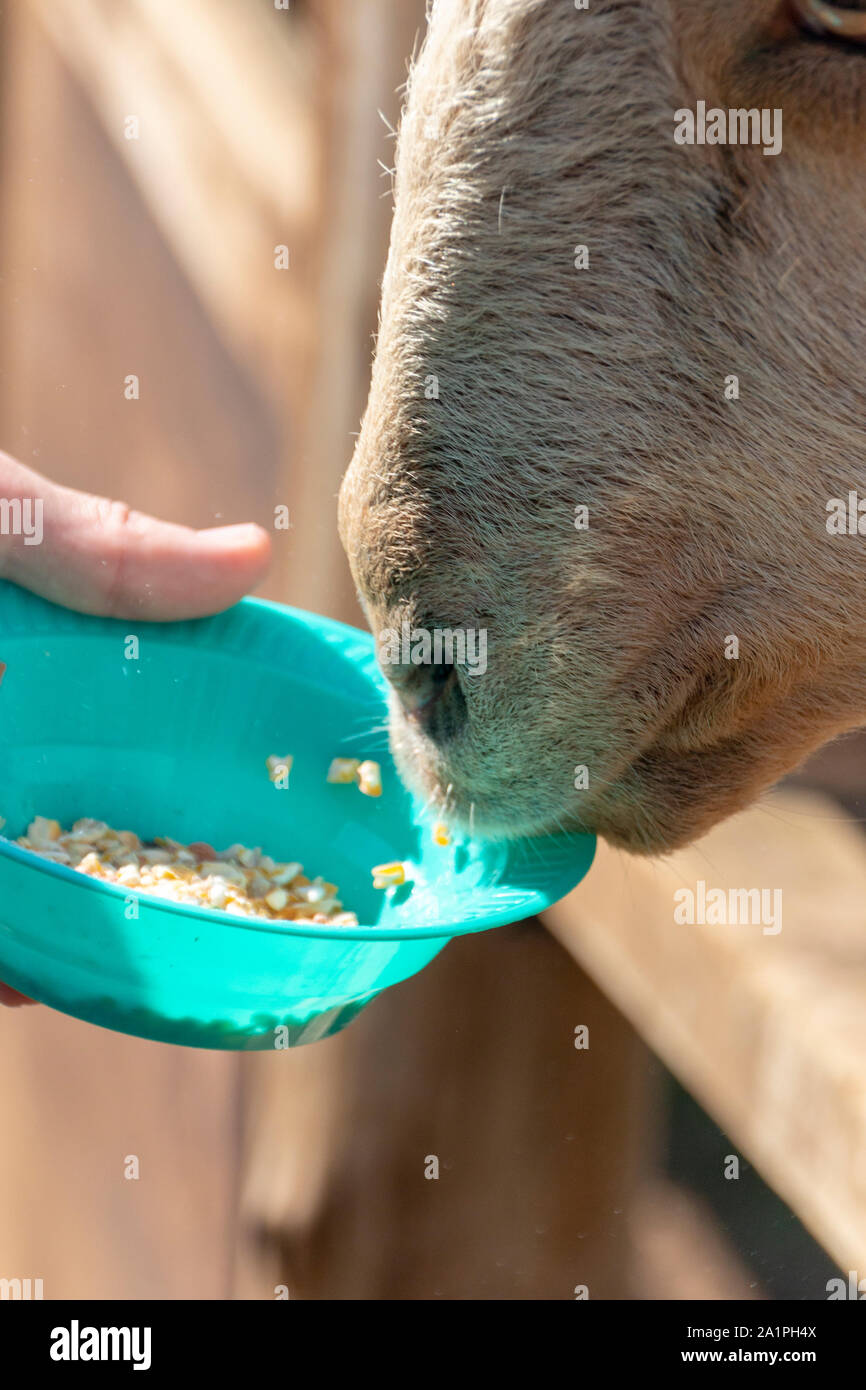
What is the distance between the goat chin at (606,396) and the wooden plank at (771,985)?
22cm

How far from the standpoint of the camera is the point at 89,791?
91 cm

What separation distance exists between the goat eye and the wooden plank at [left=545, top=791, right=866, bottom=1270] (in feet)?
1.71

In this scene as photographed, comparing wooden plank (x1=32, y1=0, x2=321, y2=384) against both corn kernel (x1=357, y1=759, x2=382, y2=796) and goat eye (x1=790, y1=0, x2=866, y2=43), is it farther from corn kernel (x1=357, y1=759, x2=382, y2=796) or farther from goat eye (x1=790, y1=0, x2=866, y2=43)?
goat eye (x1=790, y1=0, x2=866, y2=43)

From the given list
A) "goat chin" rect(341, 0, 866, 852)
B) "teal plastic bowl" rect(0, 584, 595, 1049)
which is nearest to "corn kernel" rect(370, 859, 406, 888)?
"teal plastic bowl" rect(0, 584, 595, 1049)

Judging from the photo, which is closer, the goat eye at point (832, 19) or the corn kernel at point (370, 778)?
the goat eye at point (832, 19)

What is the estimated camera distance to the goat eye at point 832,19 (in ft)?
1.86

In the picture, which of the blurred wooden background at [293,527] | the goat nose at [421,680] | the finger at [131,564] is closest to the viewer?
the goat nose at [421,680]

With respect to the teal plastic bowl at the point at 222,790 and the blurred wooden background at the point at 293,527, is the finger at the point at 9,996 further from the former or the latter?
the blurred wooden background at the point at 293,527

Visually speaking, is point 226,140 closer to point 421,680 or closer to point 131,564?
point 131,564

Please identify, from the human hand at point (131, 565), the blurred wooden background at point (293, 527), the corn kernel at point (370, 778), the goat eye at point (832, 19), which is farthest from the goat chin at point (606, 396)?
the blurred wooden background at point (293, 527)

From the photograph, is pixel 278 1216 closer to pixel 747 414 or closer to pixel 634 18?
pixel 747 414

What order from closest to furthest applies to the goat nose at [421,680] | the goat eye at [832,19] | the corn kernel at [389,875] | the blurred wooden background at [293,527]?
the goat eye at [832,19] < the goat nose at [421,680] < the corn kernel at [389,875] < the blurred wooden background at [293,527]

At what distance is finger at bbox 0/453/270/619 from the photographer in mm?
956
